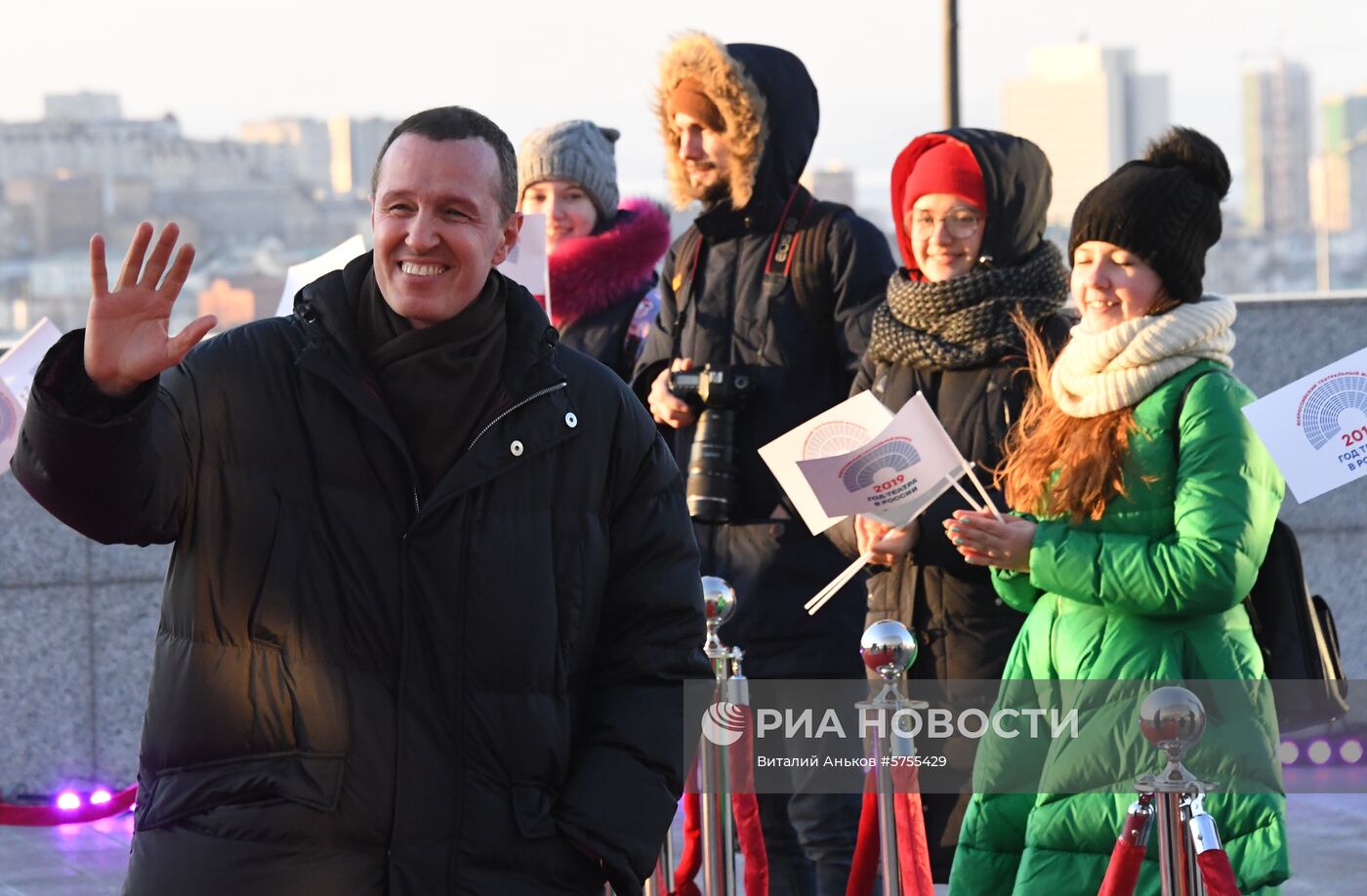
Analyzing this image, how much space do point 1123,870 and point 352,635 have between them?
1.55 m

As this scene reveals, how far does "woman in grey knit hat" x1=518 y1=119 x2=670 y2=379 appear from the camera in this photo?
23.0ft

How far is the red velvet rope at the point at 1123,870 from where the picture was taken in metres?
4.06

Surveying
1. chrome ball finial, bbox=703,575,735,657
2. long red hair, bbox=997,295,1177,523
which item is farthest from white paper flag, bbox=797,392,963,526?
chrome ball finial, bbox=703,575,735,657

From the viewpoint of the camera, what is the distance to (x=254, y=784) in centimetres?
323

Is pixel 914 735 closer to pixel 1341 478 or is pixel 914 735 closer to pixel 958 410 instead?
pixel 958 410

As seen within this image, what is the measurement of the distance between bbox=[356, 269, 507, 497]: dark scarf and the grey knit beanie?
3.84 meters

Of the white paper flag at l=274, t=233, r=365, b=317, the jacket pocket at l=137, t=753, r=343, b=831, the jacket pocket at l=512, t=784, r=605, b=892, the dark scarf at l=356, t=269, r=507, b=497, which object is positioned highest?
the white paper flag at l=274, t=233, r=365, b=317

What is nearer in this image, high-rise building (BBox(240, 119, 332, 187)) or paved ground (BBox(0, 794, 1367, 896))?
paved ground (BBox(0, 794, 1367, 896))

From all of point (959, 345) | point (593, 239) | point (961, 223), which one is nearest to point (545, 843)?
point (959, 345)

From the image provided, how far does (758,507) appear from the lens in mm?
6035

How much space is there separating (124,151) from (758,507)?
5.82m

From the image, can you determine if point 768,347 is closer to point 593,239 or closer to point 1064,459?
point 593,239

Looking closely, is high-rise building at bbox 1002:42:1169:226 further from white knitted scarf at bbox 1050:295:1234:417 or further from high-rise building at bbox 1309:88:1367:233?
white knitted scarf at bbox 1050:295:1234:417

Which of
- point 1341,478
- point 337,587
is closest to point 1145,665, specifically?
point 1341,478
